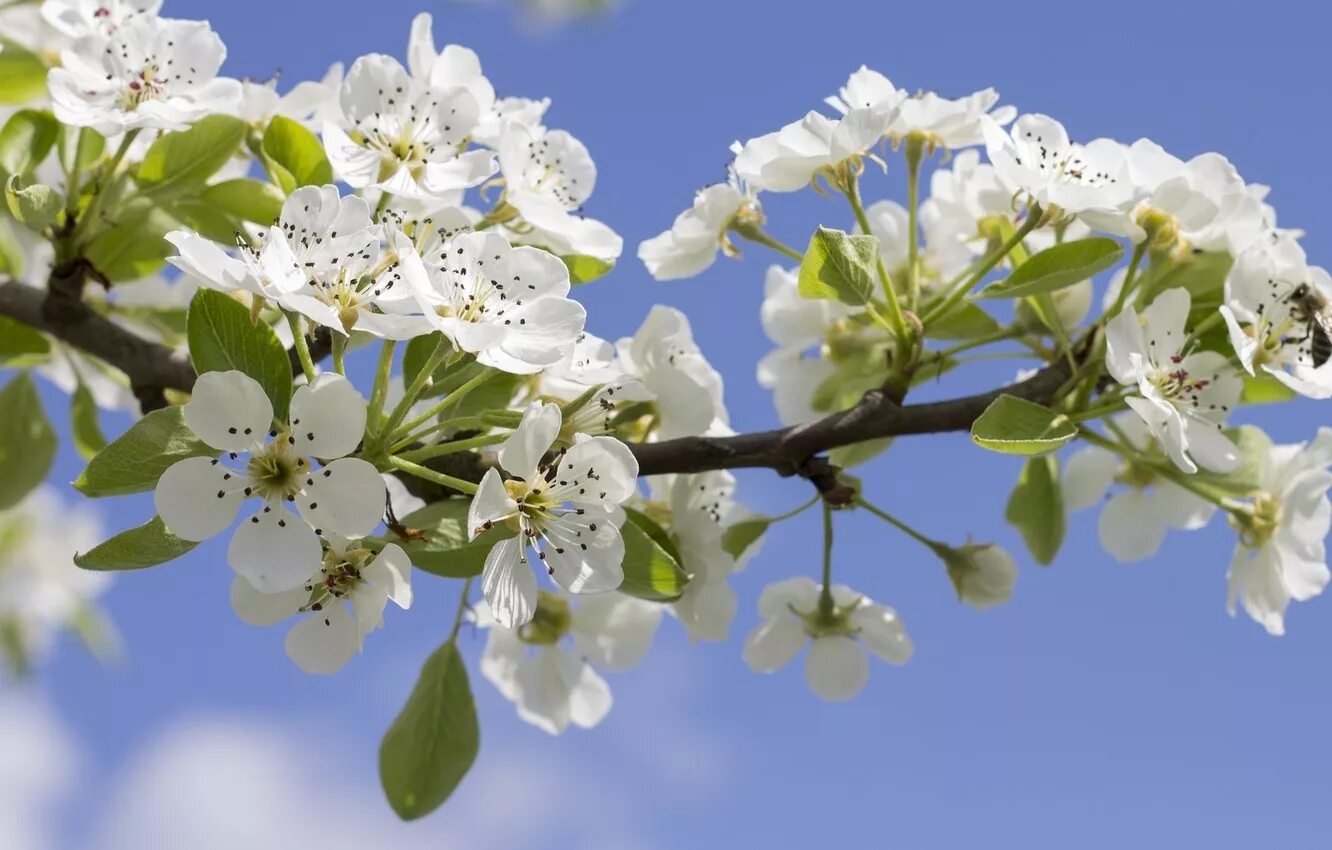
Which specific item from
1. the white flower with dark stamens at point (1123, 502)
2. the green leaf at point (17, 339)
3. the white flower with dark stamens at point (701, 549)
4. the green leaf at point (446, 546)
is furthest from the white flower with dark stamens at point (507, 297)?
the white flower with dark stamens at point (1123, 502)

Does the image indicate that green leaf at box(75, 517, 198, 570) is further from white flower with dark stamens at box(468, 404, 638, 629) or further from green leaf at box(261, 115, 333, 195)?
green leaf at box(261, 115, 333, 195)

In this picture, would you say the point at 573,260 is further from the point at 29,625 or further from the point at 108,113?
the point at 29,625

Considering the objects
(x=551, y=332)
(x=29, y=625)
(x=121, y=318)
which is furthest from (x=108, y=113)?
(x=29, y=625)

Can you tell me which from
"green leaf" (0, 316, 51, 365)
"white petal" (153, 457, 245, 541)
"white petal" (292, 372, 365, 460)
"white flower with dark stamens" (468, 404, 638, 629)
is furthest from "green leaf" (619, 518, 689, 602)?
"green leaf" (0, 316, 51, 365)

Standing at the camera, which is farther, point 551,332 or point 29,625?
point 29,625

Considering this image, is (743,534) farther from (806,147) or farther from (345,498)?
(345,498)

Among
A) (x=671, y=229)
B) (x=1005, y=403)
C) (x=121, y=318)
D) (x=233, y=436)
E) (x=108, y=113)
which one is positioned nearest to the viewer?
(x=233, y=436)

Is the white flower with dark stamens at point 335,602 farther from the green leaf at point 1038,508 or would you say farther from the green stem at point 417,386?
the green leaf at point 1038,508

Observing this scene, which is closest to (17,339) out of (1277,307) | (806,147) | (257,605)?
(257,605)
